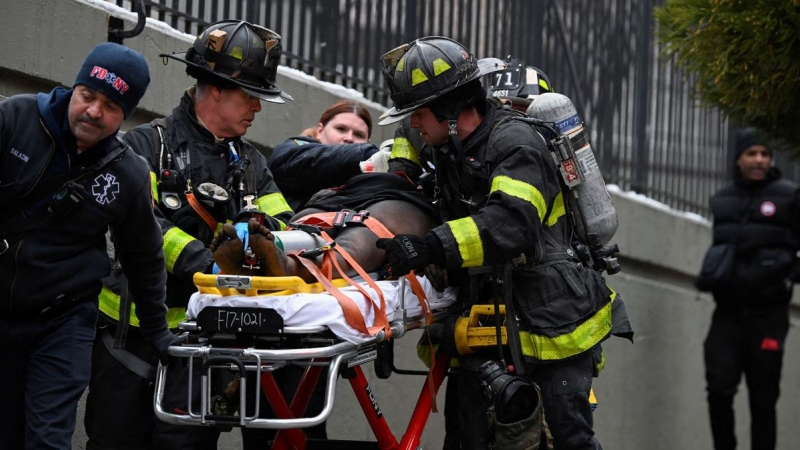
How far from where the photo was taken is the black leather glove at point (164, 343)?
4.39 meters

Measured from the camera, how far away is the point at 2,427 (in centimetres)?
429

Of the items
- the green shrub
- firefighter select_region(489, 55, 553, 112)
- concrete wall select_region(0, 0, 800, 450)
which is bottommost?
concrete wall select_region(0, 0, 800, 450)

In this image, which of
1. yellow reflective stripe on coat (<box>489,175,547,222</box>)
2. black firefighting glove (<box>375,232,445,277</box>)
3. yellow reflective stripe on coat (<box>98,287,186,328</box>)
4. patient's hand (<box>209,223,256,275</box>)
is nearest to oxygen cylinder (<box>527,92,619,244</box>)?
yellow reflective stripe on coat (<box>489,175,547,222</box>)

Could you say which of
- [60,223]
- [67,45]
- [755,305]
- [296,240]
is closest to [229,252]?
[296,240]

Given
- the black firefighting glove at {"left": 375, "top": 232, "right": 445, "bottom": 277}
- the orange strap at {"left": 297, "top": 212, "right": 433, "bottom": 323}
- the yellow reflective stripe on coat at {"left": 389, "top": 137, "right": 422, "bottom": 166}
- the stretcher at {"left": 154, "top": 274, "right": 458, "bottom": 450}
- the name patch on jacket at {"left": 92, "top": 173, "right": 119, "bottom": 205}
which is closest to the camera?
the stretcher at {"left": 154, "top": 274, "right": 458, "bottom": 450}

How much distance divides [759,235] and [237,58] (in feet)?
16.3

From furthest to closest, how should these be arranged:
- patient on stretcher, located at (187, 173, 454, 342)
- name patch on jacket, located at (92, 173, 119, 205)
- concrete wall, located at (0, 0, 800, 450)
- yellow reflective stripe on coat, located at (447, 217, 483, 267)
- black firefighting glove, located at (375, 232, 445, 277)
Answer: concrete wall, located at (0, 0, 800, 450) → yellow reflective stripe on coat, located at (447, 217, 483, 267) → black firefighting glove, located at (375, 232, 445, 277) → name patch on jacket, located at (92, 173, 119, 205) → patient on stretcher, located at (187, 173, 454, 342)

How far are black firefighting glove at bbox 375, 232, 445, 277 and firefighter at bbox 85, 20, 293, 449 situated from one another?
1.81 feet

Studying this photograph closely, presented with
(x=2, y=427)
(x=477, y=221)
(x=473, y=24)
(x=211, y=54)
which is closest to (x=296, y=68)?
(x=473, y=24)

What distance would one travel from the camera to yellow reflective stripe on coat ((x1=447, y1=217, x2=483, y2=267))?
4.50 metres

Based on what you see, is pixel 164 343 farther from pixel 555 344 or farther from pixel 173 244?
pixel 555 344

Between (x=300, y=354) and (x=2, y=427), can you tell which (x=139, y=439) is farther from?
(x=300, y=354)

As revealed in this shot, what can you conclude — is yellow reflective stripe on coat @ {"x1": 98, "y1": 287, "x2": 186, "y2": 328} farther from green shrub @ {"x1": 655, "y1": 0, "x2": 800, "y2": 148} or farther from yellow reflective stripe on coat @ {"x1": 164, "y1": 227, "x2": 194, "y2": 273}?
green shrub @ {"x1": 655, "y1": 0, "x2": 800, "y2": 148}

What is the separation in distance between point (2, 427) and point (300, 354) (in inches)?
45.3
